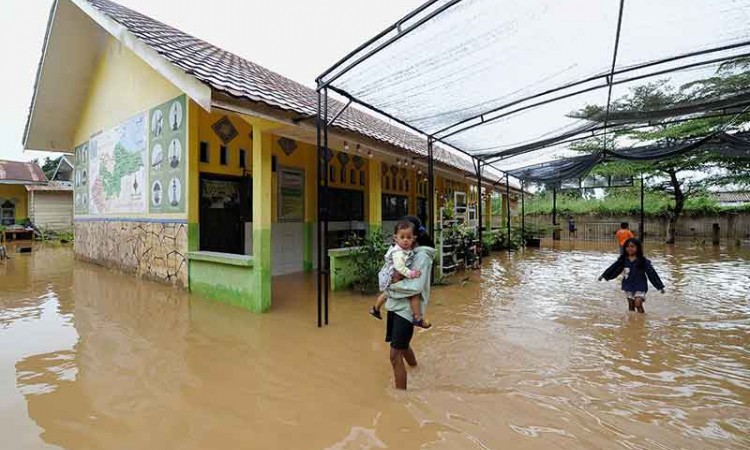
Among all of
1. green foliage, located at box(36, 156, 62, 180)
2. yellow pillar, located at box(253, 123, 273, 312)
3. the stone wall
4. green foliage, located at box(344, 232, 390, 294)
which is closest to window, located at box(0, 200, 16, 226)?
green foliage, located at box(36, 156, 62, 180)

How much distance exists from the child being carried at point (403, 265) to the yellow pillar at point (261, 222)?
2.86 m

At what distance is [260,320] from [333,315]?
100 cm

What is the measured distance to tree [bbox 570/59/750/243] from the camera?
5.31m

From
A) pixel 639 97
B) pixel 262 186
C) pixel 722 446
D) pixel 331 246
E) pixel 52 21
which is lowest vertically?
pixel 722 446

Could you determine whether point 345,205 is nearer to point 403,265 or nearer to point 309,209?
point 309,209

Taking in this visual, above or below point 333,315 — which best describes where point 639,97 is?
above

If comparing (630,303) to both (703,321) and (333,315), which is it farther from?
(333,315)

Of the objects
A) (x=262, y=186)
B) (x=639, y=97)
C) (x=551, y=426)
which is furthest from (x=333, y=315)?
(x=639, y=97)

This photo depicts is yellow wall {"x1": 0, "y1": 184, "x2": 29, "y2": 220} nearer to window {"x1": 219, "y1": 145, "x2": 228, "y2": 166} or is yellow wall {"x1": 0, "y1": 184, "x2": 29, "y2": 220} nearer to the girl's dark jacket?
window {"x1": 219, "y1": 145, "x2": 228, "y2": 166}

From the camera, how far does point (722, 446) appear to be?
88.5 inches

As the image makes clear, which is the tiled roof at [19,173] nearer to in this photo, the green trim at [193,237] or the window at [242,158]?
the window at [242,158]

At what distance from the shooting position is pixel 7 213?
68.3ft

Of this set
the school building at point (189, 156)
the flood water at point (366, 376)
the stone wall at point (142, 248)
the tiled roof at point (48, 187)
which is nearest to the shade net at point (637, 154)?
the school building at point (189, 156)

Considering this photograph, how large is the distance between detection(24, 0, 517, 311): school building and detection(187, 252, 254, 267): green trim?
0.03 m
